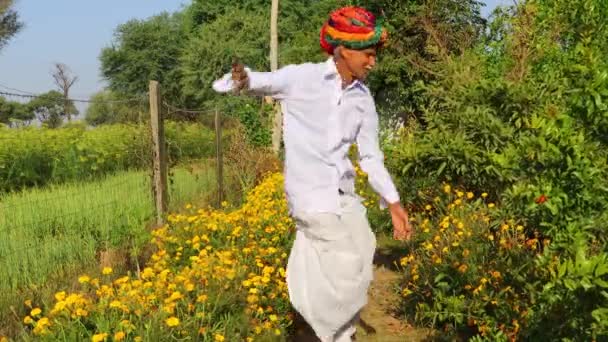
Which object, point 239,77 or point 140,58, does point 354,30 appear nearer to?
point 239,77

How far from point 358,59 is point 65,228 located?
4219 mm

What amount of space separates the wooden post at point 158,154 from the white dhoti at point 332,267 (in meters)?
3.70

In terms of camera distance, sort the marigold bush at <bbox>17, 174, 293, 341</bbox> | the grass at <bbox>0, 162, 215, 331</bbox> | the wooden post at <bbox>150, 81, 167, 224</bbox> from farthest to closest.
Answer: the wooden post at <bbox>150, 81, 167, 224</bbox> → the grass at <bbox>0, 162, 215, 331</bbox> → the marigold bush at <bbox>17, 174, 293, 341</bbox>

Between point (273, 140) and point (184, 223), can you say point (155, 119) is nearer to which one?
point (184, 223)

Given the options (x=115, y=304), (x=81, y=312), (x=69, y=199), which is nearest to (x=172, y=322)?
(x=115, y=304)

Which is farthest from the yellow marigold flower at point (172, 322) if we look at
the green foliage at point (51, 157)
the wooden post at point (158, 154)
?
the green foliage at point (51, 157)

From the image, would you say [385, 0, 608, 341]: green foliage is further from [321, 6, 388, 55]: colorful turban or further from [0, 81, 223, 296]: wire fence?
[0, 81, 223, 296]: wire fence

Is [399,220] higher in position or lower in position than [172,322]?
higher

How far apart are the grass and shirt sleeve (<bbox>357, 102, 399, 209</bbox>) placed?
293cm

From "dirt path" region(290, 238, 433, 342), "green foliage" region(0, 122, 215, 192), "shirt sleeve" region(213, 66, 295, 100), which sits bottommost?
"dirt path" region(290, 238, 433, 342)

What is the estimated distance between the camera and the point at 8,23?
41.1m

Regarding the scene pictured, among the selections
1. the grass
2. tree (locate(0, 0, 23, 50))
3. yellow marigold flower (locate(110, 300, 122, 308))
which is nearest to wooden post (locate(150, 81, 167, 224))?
the grass

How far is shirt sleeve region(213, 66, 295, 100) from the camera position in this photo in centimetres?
322

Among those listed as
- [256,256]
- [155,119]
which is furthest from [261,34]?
[256,256]
